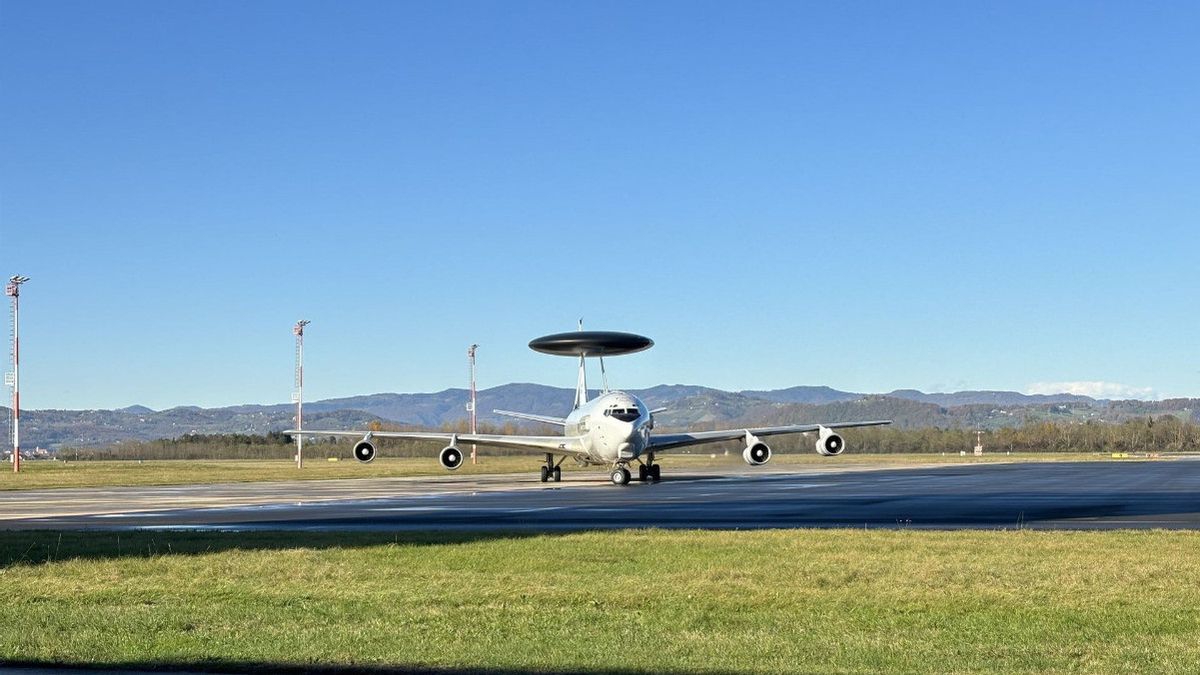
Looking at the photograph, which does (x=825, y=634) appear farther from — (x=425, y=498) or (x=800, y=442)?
(x=800, y=442)

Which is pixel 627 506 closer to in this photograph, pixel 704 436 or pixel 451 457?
pixel 451 457

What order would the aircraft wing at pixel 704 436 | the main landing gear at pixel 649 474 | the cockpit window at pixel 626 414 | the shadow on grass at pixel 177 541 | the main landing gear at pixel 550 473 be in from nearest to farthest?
the shadow on grass at pixel 177 541 → the cockpit window at pixel 626 414 → the main landing gear at pixel 649 474 → the aircraft wing at pixel 704 436 → the main landing gear at pixel 550 473

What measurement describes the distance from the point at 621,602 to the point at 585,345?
193 ft

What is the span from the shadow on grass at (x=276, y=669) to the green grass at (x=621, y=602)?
0.06 metres

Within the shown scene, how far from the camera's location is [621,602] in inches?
643

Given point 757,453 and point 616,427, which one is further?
point 757,453

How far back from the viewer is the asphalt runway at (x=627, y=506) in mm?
30500

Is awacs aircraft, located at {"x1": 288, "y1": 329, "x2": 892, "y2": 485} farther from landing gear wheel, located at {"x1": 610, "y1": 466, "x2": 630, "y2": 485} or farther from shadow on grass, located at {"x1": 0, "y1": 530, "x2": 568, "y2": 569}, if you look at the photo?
shadow on grass, located at {"x1": 0, "y1": 530, "x2": 568, "y2": 569}

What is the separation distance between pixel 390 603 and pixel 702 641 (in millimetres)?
4671

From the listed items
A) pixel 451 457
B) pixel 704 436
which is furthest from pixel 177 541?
pixel 704 436

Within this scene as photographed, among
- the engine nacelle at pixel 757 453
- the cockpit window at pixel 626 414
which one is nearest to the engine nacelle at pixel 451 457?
the cockpit window at pixel 626 414

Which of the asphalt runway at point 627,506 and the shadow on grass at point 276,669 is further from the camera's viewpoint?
the asphalt runway at point 627,506

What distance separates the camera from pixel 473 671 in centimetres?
1185

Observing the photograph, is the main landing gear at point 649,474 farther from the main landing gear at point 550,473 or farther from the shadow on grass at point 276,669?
the shadow on grass at point 276,669
